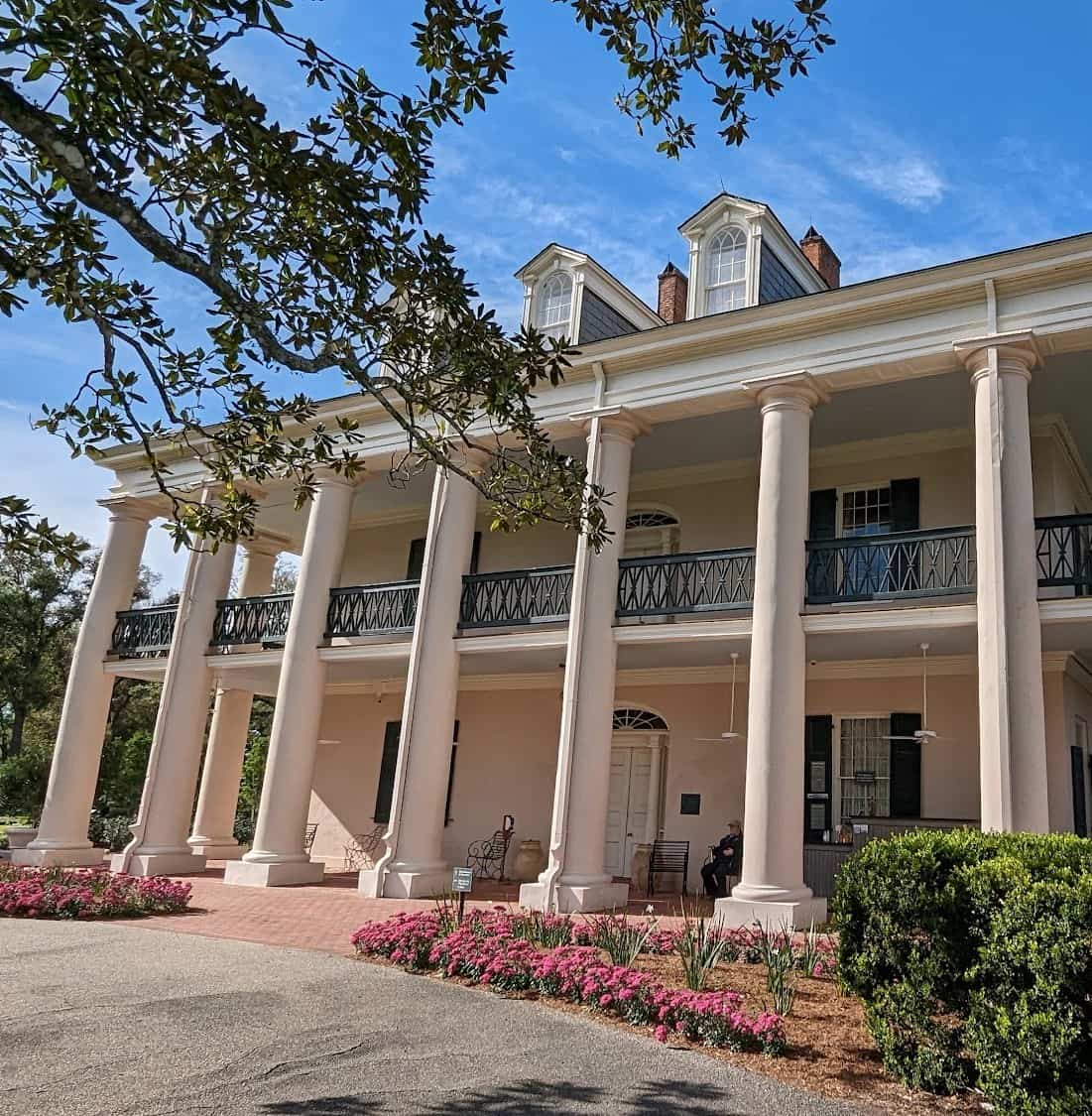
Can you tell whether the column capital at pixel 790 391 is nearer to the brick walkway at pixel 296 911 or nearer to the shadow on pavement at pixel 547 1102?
the brick walkway at pixel 296 911

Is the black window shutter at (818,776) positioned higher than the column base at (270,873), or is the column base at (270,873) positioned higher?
the black window shutter at (818,776)

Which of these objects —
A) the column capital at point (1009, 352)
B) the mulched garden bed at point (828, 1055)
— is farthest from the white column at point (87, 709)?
the column capital at point (1009, 352)

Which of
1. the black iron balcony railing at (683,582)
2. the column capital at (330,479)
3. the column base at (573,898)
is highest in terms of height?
the column capital at (330,479)

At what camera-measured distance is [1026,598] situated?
412 inches

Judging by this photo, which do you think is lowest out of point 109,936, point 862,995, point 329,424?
point 109,936

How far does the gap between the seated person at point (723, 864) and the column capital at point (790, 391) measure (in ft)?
20.8

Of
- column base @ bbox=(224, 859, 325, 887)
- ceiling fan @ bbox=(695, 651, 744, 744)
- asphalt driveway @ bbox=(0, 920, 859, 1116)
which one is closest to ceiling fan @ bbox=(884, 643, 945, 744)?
ceiling fan @ bbox=(695, 651, 744, 744)

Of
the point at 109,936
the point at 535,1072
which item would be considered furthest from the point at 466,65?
the point at 109,936

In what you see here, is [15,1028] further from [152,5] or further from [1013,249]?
[1013,249]

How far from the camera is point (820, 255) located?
1830 cm

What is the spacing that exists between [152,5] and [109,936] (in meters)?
8.88

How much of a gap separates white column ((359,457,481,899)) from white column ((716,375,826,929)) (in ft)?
15.4

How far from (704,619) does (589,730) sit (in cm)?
240

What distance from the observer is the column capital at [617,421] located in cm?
1398
